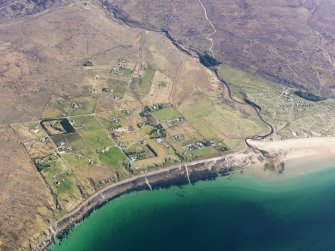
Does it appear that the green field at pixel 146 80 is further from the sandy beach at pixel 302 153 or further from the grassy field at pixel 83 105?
the sandy beach at pixel 302 153

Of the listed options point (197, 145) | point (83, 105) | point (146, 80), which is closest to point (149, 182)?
point (197, 145)

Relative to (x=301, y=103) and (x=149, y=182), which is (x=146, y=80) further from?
(x=301, y=103)

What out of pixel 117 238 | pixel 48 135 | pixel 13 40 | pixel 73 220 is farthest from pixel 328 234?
pixel 13 40

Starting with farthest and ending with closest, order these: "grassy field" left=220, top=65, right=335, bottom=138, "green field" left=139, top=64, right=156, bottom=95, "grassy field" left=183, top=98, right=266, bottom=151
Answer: "green field" left=139, top=64, right=156, bottom=95, "grassy field" left=220, top=65, right=335, bottom=138, "grassy field" left=183, top=98, right=266, bottom=151

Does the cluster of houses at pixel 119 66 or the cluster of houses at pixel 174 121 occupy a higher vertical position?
the cluster of houses at pixel 174 121

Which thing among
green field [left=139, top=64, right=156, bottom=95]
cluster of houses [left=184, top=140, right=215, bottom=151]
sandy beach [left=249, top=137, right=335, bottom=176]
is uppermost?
sandy beach [left=249, top=137, right=335, bottom=176]

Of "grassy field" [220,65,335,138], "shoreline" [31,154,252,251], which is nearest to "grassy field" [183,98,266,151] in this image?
"grassy field" [220,65,335,138]

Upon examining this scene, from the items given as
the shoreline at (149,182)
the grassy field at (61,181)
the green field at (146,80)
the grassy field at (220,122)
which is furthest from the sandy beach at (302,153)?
the grassy field at (61,181)

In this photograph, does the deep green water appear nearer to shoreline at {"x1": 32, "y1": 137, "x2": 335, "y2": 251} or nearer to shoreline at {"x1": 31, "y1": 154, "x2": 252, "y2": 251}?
shoreline at {"x1": 31, "y1": 154, "x2": 252, "y2": 251}

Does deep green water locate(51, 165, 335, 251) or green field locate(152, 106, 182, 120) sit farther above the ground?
deep green water locate(51, 165, 335, 251)
